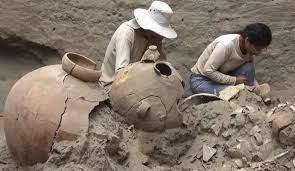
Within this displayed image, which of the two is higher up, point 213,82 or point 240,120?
point 240,120

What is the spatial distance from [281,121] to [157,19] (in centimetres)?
141

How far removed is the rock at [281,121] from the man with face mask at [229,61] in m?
1.05

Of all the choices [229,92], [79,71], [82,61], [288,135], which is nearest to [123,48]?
[82,61]

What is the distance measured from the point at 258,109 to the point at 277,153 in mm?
580

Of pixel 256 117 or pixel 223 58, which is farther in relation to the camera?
pixel 223 58

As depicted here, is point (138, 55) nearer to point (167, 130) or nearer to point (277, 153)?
point (167, 130)

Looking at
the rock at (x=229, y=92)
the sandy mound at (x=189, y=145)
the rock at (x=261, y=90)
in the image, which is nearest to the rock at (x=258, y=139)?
the sandy mound at (x=189, y=145)

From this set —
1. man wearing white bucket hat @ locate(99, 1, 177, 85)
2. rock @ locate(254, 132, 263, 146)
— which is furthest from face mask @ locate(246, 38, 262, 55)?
rock @ locate(254, 132, 263, 146)

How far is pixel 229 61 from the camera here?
5.25m

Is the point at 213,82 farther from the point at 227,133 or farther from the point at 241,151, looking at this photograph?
the point at 241,151

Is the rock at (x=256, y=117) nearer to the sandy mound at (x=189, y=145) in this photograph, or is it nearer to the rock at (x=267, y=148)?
the sandy mound at (x=189, y=145)

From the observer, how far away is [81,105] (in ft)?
13.0

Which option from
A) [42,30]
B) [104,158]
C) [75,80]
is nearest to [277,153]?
[104,158]

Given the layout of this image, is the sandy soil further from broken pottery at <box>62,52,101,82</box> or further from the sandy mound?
broken pottery at <box>62,52,101,82</box>
